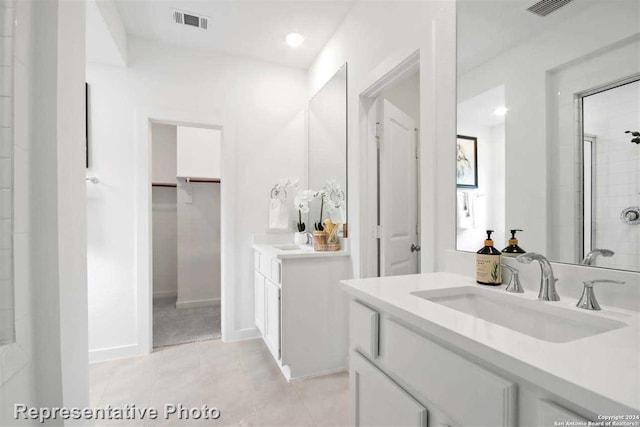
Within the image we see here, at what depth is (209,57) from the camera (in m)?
2.81

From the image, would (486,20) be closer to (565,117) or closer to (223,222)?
(565,117)

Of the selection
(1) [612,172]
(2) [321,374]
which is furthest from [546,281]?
(2) [321,374]

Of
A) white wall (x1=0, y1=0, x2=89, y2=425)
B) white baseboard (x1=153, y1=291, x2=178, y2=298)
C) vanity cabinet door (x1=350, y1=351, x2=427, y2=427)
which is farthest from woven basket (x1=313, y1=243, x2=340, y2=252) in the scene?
white baseboard (x1=153, y1=291, x2=178, y2=298)

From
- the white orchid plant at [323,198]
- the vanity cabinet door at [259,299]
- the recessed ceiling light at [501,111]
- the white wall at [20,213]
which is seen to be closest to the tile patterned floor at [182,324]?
the vanity cabinet door at [259,299]

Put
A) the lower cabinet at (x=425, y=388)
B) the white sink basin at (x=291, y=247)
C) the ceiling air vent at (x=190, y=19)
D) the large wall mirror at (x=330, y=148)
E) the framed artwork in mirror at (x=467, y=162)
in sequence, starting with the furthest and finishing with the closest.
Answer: the white sink basin at (x=291, y=247) < the large wall mirror at (x=330, y=148) < the ceiling air vent at (x=190, y=19) < the framed artwork in mirror at (x=467, y=162) < the lower cabinet at (x=425, y=388)

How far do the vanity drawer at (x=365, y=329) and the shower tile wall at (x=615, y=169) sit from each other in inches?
26.6

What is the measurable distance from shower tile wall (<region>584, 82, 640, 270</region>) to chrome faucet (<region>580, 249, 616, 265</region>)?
0.6 inches

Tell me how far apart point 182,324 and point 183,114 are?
82.8 inches

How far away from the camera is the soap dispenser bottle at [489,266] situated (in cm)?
110

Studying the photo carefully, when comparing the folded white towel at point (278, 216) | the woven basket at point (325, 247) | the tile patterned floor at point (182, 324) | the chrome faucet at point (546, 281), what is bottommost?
the tile patterned floor at point (182, 324)

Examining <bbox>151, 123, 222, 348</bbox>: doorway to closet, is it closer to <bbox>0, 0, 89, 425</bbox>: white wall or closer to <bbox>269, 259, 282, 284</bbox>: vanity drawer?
Answer: <bbox>269, 259, 282, 284</bbox>: vanity drawer

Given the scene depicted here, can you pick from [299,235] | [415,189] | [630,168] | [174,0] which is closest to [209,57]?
[174,0]

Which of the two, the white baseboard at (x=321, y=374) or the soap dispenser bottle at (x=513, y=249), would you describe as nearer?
the soap dispenser bottle at (x=513, y=249)

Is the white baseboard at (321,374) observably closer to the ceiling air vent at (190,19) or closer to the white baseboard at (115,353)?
the white baseboard at (115,353)
